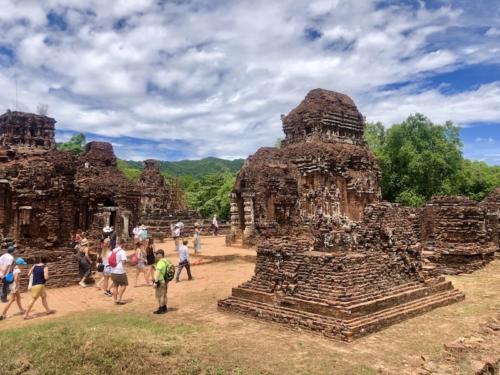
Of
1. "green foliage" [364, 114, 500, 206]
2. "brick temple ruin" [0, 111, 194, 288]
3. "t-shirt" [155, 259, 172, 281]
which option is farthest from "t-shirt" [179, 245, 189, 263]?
"green foliage" [364, 114, 500, 206]

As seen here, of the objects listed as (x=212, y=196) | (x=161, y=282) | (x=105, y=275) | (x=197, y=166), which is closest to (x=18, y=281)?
(x=105, y=275)

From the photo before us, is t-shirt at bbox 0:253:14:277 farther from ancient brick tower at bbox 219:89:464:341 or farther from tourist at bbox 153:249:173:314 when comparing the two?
ancient brick tower at bbox 219:89:464:341

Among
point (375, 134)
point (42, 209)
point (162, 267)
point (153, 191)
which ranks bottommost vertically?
point (162, 267)

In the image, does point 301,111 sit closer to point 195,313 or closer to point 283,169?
point 283,169

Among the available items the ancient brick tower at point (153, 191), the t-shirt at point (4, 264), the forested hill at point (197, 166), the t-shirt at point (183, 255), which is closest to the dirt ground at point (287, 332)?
the t-shirt at point (183, 255)

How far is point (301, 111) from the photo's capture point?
25125mm

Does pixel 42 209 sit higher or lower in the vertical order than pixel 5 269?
higher

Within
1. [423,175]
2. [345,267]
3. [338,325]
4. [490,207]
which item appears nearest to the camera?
[338,325]

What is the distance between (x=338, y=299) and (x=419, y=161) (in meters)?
27.9

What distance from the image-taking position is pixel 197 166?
402ft

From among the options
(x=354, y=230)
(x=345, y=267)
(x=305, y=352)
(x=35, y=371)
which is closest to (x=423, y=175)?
(x=354, y=230)

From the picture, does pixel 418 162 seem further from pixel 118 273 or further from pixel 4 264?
pixel 4 264

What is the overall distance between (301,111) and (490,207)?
11440 millimetres

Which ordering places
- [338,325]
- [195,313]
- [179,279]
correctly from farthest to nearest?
[179,279], [195,313], [338,325]
